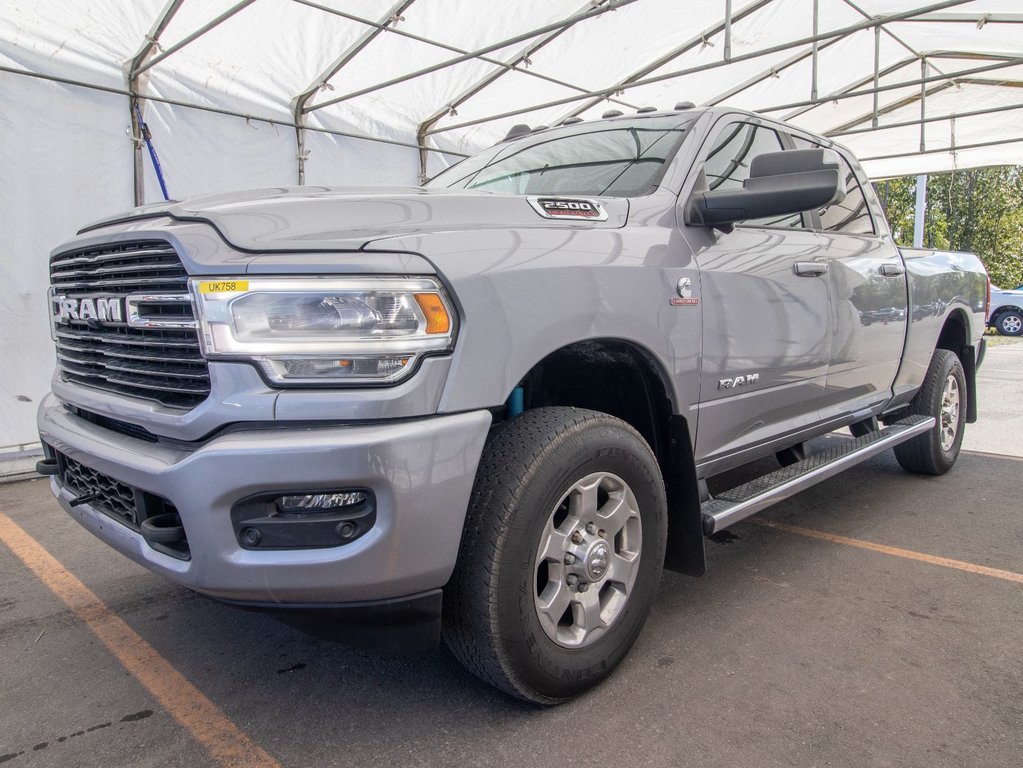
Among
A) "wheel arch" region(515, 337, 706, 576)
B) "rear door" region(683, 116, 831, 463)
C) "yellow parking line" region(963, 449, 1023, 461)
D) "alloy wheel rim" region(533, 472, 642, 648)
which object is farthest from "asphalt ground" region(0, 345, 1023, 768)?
"yellow parking line" region(963, 449, 1023, 461)

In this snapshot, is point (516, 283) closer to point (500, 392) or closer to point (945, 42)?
point (500, 392)

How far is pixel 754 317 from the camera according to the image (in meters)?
2.84

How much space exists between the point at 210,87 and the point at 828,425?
6.04 m

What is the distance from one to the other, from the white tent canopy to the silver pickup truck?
3801 millimetres

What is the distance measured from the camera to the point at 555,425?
208 centimetres

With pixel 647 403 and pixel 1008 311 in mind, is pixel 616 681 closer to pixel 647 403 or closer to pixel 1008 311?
pixel 647 403

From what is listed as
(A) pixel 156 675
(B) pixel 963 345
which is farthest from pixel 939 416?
(A) pixel 156 675

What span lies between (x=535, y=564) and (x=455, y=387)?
546 mm

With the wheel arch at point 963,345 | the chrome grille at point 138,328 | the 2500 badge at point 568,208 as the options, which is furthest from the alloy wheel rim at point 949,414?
the chrome grille at point 138,328

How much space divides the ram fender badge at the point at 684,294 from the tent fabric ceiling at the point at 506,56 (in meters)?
5.15

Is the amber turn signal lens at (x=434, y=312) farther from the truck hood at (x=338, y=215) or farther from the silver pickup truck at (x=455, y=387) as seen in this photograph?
the truck hood at (x=338, y=215)

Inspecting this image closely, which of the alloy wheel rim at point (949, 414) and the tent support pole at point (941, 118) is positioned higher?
the tent support pole at point (941, 118)

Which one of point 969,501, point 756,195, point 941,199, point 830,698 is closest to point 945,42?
point 969,501

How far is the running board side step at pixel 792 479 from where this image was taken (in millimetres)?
2639
